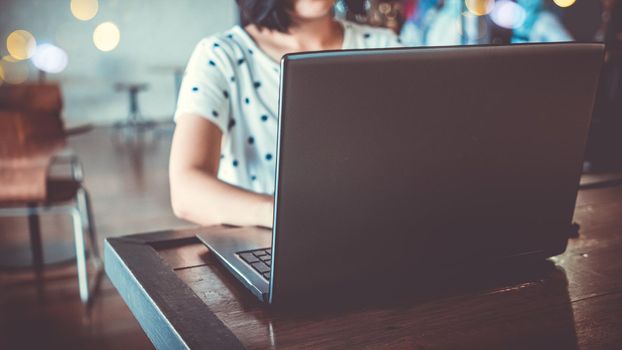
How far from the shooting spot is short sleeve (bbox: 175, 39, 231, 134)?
1235 millimetres

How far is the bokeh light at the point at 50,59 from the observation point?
300 inches

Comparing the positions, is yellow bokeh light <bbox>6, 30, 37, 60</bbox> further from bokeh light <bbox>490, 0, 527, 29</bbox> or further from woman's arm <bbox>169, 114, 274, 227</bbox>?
woman's arm <bbox>169, 114, 274, 227</bbox>

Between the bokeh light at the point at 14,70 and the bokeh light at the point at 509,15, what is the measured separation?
18.8 ft

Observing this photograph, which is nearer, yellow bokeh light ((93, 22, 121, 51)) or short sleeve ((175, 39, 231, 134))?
short sleeve ((175, 39, 231, 134))

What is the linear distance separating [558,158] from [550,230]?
0.10 meters

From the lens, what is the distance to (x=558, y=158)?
0.72m

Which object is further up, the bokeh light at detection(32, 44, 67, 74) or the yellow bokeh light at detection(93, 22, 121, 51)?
the yellow bokeh light at detection(93, 22, 121, 51)

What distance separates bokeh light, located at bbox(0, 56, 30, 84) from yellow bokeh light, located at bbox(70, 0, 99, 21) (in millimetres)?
878

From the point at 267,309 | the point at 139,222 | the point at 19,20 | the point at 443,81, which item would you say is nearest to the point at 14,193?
the point at 139,222

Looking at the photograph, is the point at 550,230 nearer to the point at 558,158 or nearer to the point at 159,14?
the point at 558,158

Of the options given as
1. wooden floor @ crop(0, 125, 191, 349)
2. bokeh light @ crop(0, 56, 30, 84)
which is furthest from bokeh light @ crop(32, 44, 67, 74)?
wooden floor @ crop(0, 125, 191, 349)

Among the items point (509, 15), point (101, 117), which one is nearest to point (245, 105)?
point (509, 15)

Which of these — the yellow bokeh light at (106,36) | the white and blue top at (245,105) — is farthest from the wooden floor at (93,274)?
the yellow bokeh light at (106,36)

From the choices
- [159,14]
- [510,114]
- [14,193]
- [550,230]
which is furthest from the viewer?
[159,14]
